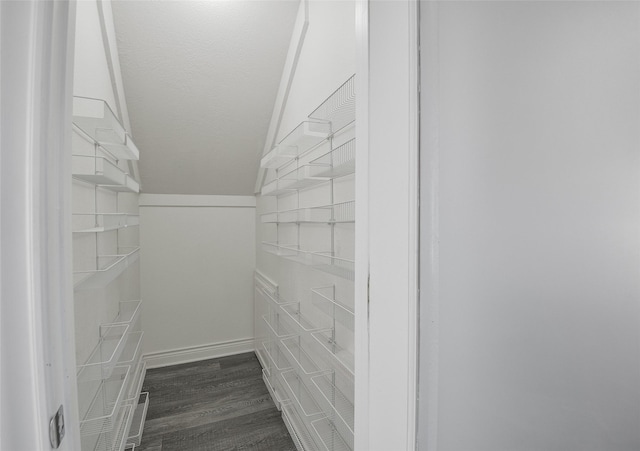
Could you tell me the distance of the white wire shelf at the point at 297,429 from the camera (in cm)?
152

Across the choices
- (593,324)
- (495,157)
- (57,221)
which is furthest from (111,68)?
(593,324)

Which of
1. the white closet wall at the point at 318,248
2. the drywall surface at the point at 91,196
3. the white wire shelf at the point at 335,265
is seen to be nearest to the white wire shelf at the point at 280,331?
the white closet wall at the point at 318,248

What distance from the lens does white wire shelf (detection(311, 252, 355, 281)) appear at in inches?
40.5

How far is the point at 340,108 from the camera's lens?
1.13 metres

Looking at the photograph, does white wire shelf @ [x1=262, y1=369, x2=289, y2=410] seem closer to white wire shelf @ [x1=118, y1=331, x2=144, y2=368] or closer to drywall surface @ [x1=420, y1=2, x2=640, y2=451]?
white wire shelf @ [x1=118, y1=331, x2=144, y2=368]

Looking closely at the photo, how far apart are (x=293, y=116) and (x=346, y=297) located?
1.13 metres

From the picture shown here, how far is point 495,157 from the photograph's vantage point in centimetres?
54

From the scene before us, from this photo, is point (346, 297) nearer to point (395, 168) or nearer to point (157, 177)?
point (395, 168)

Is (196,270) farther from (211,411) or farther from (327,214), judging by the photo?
(327,214)

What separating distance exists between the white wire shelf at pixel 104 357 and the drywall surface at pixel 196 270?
117cm

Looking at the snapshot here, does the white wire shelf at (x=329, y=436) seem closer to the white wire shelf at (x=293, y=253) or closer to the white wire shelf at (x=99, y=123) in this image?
the white wire shelf at (x=293, y=253)

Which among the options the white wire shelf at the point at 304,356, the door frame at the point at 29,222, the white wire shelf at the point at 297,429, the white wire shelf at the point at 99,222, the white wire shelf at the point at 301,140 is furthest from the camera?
the white wire shelf at the point at 297,429

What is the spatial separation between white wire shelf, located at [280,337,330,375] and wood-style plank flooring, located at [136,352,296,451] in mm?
530

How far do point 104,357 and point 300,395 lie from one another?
0.93 metres
